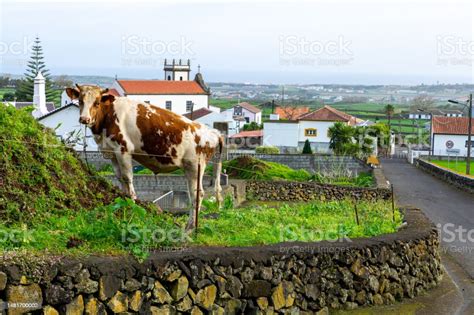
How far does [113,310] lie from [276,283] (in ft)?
8.73

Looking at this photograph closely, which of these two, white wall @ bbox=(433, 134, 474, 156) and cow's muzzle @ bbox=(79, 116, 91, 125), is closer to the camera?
cow's muzzle @ bbox=(79, 116, 91, 125)

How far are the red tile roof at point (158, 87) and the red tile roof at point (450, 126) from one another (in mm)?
35197

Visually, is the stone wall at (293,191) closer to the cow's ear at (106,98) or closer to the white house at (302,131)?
the cow's ear at (106,98)

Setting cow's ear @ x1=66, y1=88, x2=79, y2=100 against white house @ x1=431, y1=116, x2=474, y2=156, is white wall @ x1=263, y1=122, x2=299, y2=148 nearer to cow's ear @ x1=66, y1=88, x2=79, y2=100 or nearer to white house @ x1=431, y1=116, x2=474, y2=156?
white house @ x1=431, y1=116, x2=474, y2=156

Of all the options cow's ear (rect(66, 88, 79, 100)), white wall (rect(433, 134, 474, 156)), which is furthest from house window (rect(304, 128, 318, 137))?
cow's ear (rect(66, 88, 79, 100))

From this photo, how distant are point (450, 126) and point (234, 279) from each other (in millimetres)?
87964

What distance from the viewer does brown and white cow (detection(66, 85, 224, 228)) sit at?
11992 millimetres

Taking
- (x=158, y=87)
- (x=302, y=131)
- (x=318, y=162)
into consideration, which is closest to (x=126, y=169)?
(x=318, y=162)

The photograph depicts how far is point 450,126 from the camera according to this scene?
95375 mm

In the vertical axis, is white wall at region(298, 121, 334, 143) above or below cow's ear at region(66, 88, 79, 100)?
below

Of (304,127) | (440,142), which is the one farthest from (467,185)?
(440,142)

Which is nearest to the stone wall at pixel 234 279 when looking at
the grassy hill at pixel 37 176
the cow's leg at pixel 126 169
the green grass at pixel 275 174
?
the grassy hill at pixel 37 176

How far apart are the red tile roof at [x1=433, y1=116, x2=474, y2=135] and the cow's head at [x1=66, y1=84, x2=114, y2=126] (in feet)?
278

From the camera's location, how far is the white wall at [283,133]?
7875 centimetres
